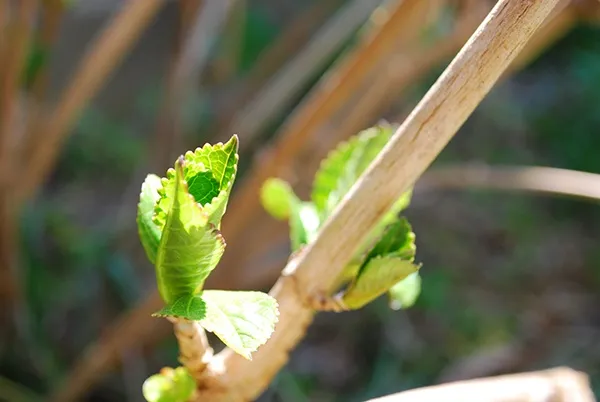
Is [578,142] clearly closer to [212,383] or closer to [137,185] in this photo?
[137,185]

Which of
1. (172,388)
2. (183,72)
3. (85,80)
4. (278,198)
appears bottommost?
(172,388)

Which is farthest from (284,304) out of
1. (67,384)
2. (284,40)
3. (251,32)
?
(251,32)

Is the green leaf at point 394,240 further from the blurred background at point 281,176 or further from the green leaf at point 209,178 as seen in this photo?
the blurred background at point 281,176

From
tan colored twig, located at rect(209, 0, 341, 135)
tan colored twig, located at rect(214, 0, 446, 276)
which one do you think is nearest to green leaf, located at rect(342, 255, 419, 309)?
Result: tan colored twig, located at rect(214, 0, 446, 276)

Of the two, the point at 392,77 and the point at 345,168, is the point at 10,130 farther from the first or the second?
the point at 345,168

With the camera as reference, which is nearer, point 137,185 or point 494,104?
point 137,185

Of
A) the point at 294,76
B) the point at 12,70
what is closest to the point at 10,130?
the point at 12,70

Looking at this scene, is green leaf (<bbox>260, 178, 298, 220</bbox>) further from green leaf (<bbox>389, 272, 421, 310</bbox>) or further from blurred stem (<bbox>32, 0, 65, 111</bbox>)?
blurred stem (<bbox>32, 0, 65, 111</bbox>)

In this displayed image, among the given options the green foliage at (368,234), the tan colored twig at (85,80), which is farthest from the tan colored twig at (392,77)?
the green foliage at (368,234)
